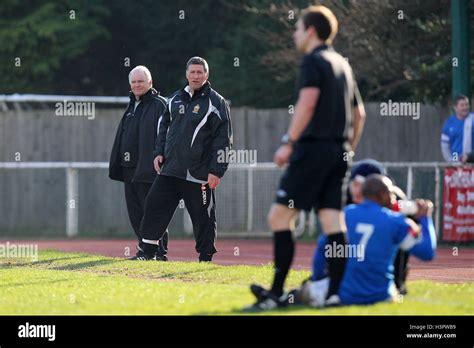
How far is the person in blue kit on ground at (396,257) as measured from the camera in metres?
9.91

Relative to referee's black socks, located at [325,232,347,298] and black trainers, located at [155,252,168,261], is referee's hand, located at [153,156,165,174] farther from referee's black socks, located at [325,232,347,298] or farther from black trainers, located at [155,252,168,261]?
referee's black socks, located at [325,232,347,298]

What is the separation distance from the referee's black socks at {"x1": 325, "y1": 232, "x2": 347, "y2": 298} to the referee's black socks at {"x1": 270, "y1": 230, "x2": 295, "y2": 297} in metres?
0.28

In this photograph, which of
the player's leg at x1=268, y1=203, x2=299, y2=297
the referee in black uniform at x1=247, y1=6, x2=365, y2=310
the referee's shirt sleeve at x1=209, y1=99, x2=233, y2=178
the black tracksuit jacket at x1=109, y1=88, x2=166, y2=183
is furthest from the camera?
the black tracksuit jacket at x1=109, y1=88, x2=166, y2=183

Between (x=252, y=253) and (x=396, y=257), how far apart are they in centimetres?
899

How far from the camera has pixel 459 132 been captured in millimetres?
19781

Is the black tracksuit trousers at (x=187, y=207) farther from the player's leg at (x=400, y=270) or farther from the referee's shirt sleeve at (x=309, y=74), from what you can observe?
the referee's shirt sleeve at (x=309, y=74)

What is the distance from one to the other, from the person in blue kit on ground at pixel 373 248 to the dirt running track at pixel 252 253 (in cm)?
373

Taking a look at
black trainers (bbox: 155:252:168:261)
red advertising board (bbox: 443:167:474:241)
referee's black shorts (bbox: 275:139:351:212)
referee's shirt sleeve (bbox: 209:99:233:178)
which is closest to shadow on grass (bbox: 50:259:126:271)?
black trainers (bbox: 155:252:168:261)

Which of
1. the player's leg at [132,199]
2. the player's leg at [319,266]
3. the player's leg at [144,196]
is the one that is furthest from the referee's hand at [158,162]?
the player's leg at [319,266]

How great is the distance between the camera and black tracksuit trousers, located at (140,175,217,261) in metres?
14.6

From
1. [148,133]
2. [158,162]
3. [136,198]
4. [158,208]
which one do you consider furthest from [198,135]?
[136,198]

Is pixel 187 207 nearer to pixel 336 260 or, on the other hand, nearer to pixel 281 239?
pixel 281 239

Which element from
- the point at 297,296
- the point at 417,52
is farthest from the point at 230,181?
the point at 297,296

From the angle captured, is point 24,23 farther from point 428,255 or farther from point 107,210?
point 428,255
